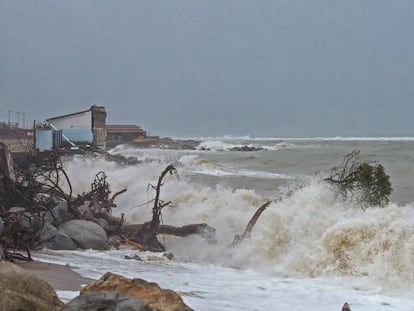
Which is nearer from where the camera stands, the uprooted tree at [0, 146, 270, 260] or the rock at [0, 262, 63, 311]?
the rock at [0, 262, 63, 311]

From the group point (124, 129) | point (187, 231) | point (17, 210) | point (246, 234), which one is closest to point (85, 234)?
point (17, 210)

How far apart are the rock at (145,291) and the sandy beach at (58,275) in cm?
186

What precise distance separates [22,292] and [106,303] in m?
0.88

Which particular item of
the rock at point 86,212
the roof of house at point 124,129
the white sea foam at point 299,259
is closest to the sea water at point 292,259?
the white sea foam at point 299,259

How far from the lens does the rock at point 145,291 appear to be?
18.5ft

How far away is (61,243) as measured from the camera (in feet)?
38.6

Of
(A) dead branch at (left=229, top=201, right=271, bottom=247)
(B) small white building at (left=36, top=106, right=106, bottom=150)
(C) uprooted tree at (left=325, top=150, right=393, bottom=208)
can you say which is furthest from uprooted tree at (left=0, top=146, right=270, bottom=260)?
(B) small white building at (left=36, top=106, right=106, bottom=150)

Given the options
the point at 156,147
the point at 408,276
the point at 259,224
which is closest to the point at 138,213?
the point at 259,224

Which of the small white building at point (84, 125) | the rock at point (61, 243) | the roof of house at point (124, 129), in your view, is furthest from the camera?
the roof of house at point (124, 129)

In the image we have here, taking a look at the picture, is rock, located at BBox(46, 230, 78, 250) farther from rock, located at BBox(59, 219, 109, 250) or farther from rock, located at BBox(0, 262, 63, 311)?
rock, located at BBox(0, 262, 63, 311)

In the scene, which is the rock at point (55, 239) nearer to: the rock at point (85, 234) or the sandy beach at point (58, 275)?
the rock at point (85, 234)

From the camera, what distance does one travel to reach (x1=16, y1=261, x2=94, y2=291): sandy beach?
7.99 metres

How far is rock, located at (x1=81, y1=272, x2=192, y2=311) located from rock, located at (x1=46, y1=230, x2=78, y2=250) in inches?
228

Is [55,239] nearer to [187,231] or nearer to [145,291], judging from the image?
[187,231]
